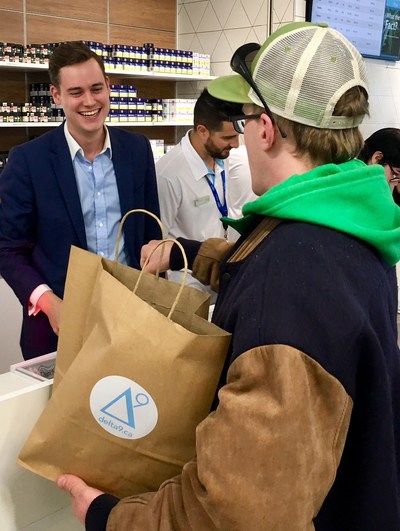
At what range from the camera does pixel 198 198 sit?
286 centimetres

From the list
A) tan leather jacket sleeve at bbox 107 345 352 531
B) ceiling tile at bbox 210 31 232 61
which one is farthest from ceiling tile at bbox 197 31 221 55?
tan leather jacket sleeve at bbox 107 345 352 531

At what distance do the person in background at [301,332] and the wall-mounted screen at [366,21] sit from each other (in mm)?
4736

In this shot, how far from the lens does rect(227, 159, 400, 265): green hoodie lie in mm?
979

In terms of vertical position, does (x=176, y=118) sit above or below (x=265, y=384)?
above

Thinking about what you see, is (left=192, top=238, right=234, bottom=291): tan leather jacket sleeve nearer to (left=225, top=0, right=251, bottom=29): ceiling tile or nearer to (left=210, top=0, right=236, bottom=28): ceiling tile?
(left=225, top=0, right=251, bottom=29): ceiling tile

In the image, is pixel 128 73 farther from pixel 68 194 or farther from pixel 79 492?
pixel 79 492

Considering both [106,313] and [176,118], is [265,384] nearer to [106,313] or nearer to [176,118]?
[106,313]

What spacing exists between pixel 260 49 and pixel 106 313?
0.55 metres

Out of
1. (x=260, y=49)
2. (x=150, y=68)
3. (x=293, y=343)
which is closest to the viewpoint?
(x=293, y=343)

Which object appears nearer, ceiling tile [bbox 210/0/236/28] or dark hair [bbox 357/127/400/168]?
dark hair [bbox 357/127/400/168]

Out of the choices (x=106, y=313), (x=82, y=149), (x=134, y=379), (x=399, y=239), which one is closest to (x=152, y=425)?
(x=134, y=379)

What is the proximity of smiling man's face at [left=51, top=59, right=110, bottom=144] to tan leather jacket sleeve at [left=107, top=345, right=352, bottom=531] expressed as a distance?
1618 millimetres

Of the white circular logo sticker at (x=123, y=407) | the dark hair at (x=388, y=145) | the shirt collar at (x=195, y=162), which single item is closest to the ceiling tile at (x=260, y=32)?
the dark hair at (x=388, y=145)

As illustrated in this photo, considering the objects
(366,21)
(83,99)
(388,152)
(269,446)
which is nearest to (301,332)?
(269,446)
